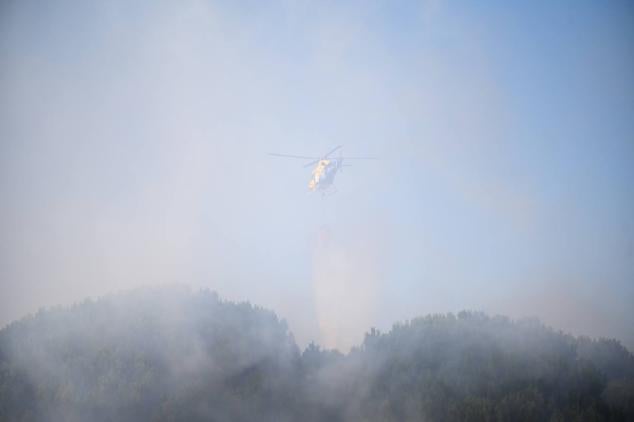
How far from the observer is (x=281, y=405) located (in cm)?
1769

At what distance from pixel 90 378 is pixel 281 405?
8158mm

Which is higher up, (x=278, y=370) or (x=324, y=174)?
(x=324, y=174)

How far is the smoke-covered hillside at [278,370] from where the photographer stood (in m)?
14.7

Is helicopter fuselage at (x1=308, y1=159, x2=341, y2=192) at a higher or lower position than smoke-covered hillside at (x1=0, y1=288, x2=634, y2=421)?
higher

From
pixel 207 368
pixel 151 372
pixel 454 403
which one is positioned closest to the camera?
pixel 454 403

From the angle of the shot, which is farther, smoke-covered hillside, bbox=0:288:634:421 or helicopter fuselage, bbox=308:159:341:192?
helicopter fuselage, bbox=308:159:341:192

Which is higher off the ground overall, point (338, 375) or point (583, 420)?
point (338, 375)

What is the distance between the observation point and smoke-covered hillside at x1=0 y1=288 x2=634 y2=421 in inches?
580

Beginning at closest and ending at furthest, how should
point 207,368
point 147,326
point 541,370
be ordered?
1. point 541,370
2. point 207,368
3. point 147,326

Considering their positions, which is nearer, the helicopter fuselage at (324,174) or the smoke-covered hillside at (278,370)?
the smoke-covered hillside at (278,370)

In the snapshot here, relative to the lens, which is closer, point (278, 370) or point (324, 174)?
point (278, 370)

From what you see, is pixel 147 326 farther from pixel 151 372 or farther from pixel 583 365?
pixel 583 365

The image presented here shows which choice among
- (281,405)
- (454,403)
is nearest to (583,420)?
(454,403)

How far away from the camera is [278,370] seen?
2025 centimetres
